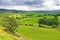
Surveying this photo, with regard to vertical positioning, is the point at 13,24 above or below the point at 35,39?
above

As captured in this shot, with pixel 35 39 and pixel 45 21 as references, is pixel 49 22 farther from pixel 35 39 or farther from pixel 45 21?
pixel 35 39

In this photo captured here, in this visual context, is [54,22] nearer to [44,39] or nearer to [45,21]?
[45,21]

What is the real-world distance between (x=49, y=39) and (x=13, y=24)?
16.6 m

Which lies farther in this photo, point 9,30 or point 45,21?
point 45,21

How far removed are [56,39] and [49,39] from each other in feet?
10.9

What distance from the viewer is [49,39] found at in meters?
75.6

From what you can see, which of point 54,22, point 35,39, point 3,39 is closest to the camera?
point 3,39

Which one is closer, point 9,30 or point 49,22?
point 9,30

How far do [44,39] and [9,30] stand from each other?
15481 mm

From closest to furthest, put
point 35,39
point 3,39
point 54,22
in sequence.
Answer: point 3,39 < point 35,39 < point 54,22

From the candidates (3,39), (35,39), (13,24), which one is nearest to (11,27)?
(13,24)

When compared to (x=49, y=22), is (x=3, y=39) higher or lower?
higher

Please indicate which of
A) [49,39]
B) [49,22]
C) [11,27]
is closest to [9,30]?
[11,27]

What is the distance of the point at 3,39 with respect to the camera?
50.5 m
